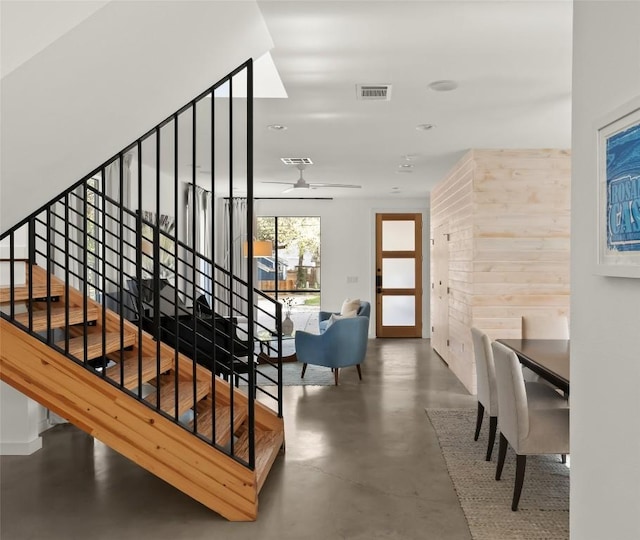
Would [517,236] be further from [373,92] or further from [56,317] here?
[56,317]

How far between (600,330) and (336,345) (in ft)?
15.6

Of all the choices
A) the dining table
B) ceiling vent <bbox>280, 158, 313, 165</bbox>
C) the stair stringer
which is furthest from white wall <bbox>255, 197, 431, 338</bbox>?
the stair stringer

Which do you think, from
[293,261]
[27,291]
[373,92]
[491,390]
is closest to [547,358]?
[491,390]

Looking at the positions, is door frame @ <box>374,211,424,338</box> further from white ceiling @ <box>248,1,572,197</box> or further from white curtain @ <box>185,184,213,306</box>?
white ceiling @ <box>248,1,572,197</box>

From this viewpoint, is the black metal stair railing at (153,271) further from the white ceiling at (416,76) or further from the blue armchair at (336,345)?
the blue armchair at (336,345)

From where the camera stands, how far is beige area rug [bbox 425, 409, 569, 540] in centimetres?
287

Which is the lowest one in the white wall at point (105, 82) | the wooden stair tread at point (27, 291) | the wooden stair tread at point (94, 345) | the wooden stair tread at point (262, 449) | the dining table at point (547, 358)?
the wooden stair tread at point (262, 449)

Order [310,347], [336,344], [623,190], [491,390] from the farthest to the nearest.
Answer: [310,347] → [336,344] → [491,390] → [623,190]

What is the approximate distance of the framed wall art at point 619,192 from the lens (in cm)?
127

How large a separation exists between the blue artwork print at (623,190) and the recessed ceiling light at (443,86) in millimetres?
2345

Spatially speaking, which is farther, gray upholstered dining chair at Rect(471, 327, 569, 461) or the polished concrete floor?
gray upholstered dining chair at Rect(471, 327, 569, 461)

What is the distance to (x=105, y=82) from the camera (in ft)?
7.74

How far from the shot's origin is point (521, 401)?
3.07m

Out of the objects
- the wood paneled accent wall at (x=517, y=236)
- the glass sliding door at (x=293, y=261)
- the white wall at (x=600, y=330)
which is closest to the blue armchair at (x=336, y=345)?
the wood paneled accent wall at (x=517, y=236)
